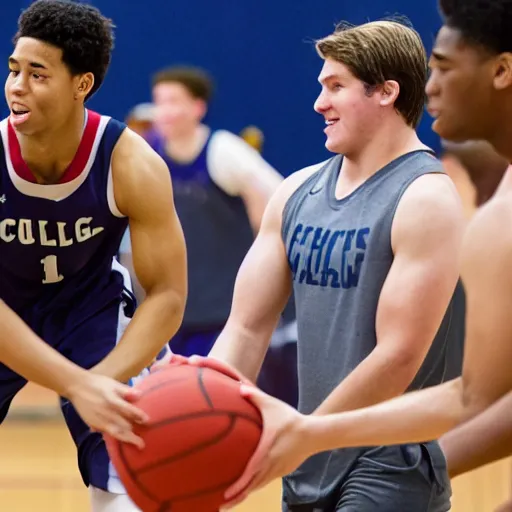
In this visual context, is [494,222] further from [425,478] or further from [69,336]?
[69,336]

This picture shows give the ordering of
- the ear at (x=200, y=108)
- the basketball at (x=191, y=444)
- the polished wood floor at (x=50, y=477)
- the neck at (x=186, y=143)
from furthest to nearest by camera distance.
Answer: the ear at (x=200, y=108) < the neck at (x=186, y=143) < the polished wood floor at (x=50, y=477) < the basketball at (x=191, y=444)

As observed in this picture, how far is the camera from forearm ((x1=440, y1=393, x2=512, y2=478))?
7.90ft

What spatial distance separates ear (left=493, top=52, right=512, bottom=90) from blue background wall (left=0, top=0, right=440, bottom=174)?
15.4 ft

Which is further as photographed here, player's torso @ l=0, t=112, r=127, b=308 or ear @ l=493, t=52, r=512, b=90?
player's torso @ l=0, t=112, r=127, b=308

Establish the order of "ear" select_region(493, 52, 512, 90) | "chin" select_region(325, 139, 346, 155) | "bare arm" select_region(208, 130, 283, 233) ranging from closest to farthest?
1. "ear" select_region(493, 52, 512, 90)
2. "chin" select_region(325, 139, 346, 155)
3. "bare arm" select_region(208, 130, 283, 233)

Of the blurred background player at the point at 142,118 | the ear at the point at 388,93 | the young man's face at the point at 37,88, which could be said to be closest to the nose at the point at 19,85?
the young man's face at the point at 37,88

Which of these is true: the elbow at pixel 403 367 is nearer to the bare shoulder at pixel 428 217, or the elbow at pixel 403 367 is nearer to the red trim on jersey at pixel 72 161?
the bare shoulder at pixel 428 217

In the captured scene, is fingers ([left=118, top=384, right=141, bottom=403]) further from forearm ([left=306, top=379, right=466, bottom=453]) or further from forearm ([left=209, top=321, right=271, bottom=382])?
forearm ([left=306, top=379, right=466, bottom=453])

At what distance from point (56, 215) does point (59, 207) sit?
2 cm

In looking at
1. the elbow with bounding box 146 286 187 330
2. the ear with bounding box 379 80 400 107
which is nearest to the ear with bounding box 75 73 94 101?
the elbow with bounding box 146 286 187 330

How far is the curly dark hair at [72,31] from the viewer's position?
11.5 feet

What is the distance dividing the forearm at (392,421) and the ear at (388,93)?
0.93 meters

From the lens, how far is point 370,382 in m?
2.90

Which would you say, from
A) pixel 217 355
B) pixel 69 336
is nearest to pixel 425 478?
pixel 217 355
